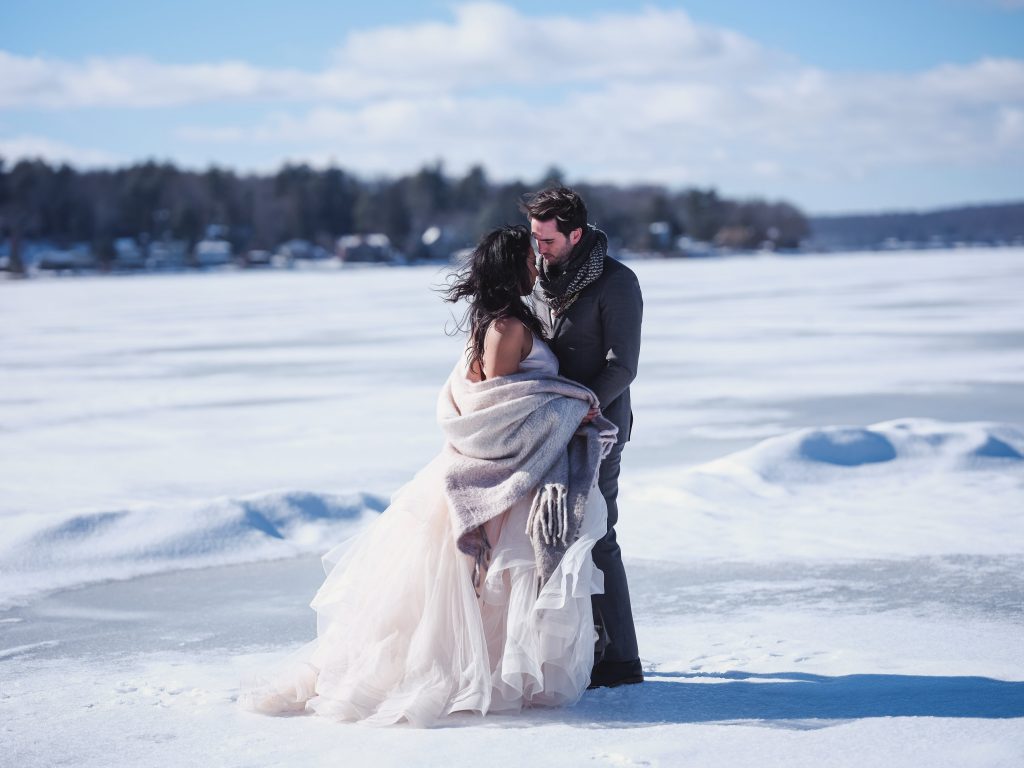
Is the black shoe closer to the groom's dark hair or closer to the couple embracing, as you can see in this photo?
the couple embracing

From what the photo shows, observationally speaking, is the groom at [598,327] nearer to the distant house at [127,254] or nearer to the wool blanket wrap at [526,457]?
the wool blanket wrap at [526,457]

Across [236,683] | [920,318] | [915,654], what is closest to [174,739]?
[236,683]

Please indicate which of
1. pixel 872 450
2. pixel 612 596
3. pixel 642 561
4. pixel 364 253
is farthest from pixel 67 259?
pixel 612 596

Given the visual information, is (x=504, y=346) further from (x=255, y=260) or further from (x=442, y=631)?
(x=255, y=260)

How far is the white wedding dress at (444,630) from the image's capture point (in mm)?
3947

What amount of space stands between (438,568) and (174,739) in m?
0.94

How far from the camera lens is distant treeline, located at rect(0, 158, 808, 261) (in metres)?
119

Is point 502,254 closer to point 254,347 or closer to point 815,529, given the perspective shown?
point 815,529

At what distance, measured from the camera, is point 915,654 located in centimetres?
460

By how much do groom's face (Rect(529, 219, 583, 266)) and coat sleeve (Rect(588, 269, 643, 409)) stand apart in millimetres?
177

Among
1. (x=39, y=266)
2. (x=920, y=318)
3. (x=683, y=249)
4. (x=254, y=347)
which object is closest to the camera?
(x=254, y=347)

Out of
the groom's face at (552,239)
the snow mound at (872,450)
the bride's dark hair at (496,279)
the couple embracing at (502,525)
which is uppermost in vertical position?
the groom's face at (552,239)

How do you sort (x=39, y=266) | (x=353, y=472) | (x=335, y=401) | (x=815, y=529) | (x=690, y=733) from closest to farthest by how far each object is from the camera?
1. (x=690, y=733)
2. (x=815, y=529)
3. (x=353, y=472)
4. (x=335, y=401)
5. (x=39, y=266)

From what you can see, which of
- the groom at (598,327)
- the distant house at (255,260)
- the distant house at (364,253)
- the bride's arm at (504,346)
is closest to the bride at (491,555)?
the bride's arm at (504,346)
